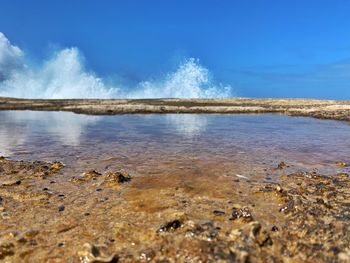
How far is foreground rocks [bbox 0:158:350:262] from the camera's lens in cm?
601

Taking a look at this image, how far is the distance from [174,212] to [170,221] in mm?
596

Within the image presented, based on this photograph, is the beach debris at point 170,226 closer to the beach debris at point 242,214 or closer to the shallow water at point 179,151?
the beach debris at point 242,214

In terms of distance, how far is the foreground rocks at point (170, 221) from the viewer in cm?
601

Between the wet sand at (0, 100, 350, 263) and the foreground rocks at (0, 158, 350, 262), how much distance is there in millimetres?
19

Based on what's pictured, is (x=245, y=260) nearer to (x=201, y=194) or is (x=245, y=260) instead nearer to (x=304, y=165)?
(x=201, y=194)

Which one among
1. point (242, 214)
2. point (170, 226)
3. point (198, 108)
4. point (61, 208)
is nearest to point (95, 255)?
point (170, 226)

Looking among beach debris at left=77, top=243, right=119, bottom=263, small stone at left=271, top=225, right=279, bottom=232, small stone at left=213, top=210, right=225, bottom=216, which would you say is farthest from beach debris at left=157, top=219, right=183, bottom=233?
small stone at left=271, top=225, right=279, bottom=232

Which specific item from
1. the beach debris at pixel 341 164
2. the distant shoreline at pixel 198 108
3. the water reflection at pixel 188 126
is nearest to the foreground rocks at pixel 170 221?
the beach debris at pixel 341 164

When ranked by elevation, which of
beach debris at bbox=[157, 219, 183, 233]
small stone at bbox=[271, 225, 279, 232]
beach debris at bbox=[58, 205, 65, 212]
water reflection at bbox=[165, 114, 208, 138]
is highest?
water reflection at bbox=[165, 114, 208, 138]

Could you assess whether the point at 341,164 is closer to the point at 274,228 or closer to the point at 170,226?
the point at 274,228

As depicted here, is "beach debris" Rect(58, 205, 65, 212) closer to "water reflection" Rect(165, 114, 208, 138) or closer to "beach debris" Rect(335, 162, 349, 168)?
"beach debris" Rect(335, 162, 349, 168)

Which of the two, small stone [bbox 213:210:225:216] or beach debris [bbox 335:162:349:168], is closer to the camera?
small stone [bbox 213:210:225:216]

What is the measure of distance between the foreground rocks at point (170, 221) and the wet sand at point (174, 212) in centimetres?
2

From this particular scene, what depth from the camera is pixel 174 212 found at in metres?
7.60
